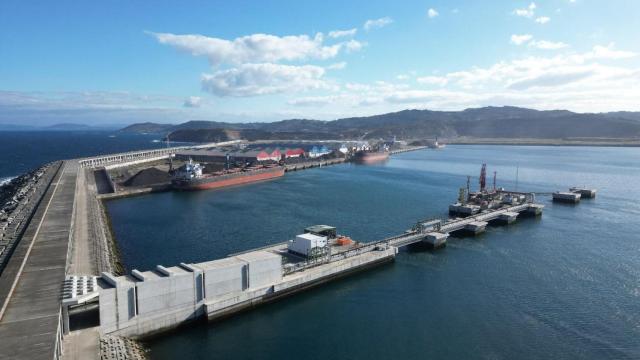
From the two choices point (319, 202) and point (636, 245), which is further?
point (319, 202)

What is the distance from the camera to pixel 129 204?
43.7m

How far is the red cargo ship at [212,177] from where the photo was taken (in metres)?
52.2

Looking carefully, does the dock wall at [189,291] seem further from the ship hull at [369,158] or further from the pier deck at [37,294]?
the ship hull at [369,158]

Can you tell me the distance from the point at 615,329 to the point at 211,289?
57.3ft

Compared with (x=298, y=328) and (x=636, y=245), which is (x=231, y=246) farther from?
(x=636, y=245)

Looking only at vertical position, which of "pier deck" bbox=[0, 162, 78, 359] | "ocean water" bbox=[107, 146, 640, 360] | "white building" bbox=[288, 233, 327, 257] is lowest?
"ocean water" bbox=[107, 146, 640, 360]

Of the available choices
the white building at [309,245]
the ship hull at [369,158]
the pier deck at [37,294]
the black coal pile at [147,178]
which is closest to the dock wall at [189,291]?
the white building at [309,245]

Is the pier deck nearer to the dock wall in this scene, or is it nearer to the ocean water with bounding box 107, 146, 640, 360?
the dock wall

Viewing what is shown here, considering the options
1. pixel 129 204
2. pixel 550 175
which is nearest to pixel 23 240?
pixel 129 204

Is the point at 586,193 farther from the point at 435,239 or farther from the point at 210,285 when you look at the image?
the point at 210,285

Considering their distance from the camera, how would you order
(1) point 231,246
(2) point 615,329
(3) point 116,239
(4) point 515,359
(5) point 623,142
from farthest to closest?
(5) point 623,142 < (3) point 116,239 < (1) point 231,246 < (2) point 615,329 < (4) point 515,359

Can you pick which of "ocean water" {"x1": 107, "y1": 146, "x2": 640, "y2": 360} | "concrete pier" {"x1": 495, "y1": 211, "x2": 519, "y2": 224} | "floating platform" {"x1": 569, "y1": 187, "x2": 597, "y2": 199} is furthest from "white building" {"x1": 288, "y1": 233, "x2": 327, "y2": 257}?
"floating platform" {"x1": 569, "y1": 187, "x2": 597, "y2": 199}

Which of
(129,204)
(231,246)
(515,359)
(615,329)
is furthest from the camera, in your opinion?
(129,204)

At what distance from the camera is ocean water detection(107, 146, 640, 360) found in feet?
55.4
